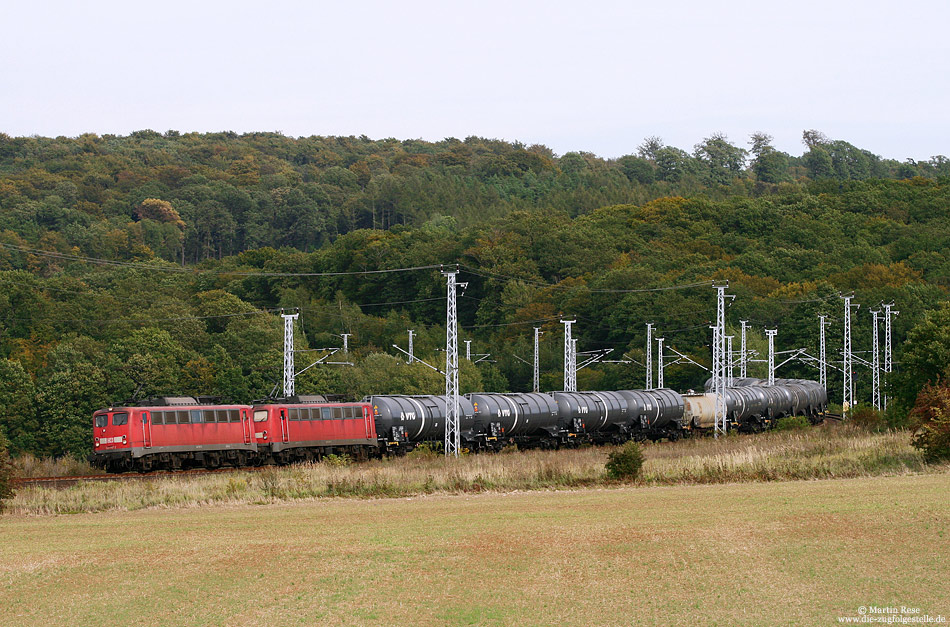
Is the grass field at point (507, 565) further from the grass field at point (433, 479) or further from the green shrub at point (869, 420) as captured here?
the green shrub at point (869, 420)

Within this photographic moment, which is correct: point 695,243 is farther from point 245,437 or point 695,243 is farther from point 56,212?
point 245,437

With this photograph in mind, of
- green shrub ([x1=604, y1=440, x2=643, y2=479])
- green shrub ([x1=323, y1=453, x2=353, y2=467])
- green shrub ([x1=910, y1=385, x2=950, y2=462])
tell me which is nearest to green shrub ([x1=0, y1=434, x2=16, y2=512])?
green shrub ([x1=323, y1=453, x2=353, y2=467])

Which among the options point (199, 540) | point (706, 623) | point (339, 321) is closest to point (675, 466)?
point (199, 540)

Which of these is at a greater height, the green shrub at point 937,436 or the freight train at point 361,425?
the green shrub at point 937,436

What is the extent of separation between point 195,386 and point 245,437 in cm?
6069

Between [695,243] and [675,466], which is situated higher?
[695,243]

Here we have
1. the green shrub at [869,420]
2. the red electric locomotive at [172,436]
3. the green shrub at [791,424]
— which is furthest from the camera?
the green shrub at [791,424]

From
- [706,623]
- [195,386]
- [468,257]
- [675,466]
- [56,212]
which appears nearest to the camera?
[706,623]

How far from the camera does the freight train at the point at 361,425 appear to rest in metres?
48.9

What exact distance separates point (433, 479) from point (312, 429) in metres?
17.7

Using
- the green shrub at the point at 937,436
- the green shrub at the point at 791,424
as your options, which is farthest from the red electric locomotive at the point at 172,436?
the green shrub at the point at 791,424

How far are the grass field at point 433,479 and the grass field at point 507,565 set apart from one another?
593 cm

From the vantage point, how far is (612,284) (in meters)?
135

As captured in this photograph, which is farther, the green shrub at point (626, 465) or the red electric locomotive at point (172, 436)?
the red electric locomotive at point (172, 436)
